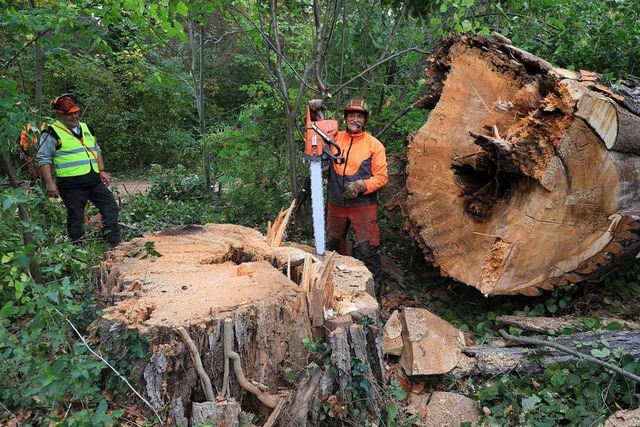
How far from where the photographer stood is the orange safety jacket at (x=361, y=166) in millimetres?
4062

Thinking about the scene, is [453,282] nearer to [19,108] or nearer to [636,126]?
[636,126]

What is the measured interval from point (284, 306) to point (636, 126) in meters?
2.66

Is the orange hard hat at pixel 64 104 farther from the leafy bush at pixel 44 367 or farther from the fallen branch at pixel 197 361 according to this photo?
the fallen branch at pixel 197 361

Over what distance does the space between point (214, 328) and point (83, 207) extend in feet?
9.28

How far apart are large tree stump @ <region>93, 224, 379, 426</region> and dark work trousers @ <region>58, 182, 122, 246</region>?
1.55m

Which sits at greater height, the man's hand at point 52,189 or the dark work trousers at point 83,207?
the man's hand at point 52,189

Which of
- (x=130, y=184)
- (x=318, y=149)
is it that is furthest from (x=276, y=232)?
(x=130, y=184)

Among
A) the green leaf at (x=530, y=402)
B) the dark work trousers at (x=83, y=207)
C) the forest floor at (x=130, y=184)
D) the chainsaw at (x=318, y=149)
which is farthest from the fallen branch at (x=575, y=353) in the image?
the forest floor at (x=130, y=184)

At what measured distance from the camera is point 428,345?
3078 millimetres

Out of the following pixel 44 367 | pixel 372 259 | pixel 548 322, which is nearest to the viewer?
pixel 44 367

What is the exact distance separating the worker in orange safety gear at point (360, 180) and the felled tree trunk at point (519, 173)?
305mm

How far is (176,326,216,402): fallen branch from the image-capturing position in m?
2.21

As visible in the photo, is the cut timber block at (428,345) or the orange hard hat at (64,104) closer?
the cut timber block at (428,345)

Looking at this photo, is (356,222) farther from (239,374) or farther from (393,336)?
(239,374)
